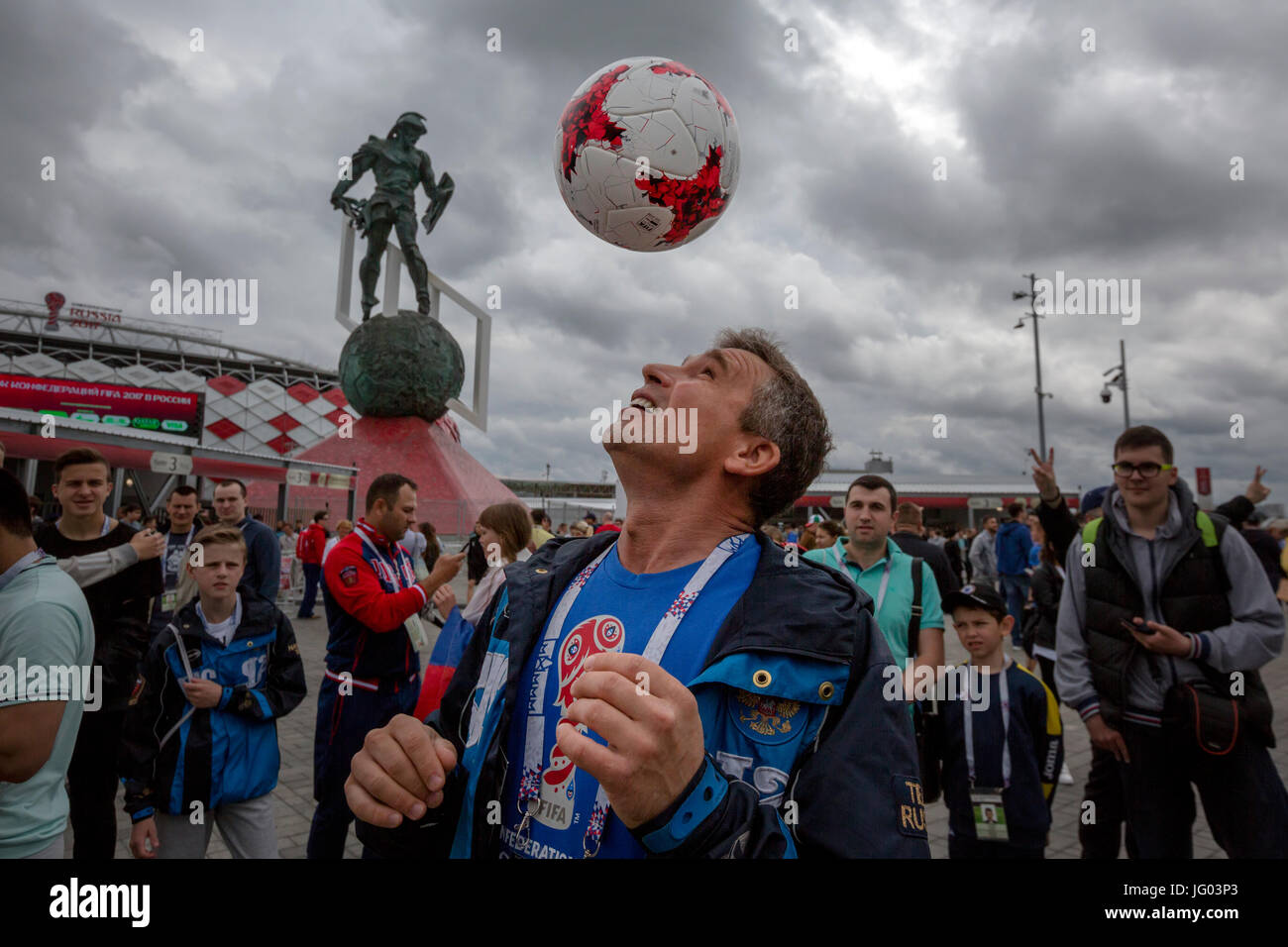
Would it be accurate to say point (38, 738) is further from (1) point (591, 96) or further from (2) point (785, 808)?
(1) point (591, 96)

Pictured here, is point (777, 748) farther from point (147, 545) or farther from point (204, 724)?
point (147, 545)

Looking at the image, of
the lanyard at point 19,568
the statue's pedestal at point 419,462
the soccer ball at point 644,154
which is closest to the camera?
the lanyard at point 19,568

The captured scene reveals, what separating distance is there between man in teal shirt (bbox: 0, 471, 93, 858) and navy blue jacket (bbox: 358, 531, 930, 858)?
150cm

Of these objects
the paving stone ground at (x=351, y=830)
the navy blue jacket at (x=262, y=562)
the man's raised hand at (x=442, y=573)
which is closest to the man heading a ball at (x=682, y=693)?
the man's raised hand at (x=442, y=573)

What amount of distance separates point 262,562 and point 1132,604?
4.89 metres

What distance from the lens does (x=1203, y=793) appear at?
2.92m

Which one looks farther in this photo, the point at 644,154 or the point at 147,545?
the point at 147,545

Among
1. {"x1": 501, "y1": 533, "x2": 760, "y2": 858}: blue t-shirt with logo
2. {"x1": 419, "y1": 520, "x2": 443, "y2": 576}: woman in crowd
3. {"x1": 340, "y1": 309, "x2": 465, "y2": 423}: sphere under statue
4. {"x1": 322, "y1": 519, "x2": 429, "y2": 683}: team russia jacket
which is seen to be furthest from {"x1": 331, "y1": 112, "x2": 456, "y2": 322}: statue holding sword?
{"x1": 501, "y1": 533, "x2": 760, "y2": 858}: blue t-shirt with logo

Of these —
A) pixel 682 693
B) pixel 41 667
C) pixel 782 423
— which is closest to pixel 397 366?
pixel 41 667

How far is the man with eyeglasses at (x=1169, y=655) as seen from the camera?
9.34 ft

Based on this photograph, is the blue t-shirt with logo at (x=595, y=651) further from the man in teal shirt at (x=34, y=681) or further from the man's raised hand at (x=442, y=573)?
the man's raised hand at (x=442, y=573)

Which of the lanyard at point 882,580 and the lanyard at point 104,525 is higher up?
the lanyard at point 104,525

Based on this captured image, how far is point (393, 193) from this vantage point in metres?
19.7

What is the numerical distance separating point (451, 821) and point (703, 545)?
75 centimetres
